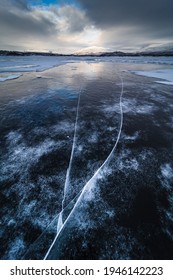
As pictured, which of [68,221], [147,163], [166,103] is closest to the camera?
[68,221]

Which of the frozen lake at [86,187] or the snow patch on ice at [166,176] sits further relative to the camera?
the snow patch on ice at [166,176]

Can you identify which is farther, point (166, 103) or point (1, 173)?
point (166, 103)

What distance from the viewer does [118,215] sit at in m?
1.77

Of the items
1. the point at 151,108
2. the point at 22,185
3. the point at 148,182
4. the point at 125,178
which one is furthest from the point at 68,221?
the point at 151,108

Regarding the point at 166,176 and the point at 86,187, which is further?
the point at 166,176

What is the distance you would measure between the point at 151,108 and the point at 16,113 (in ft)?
16.8

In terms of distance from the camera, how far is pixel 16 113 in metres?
4.65

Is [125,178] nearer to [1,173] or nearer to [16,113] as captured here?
[1,173]

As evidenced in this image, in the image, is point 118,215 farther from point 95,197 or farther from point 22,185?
point 22,185

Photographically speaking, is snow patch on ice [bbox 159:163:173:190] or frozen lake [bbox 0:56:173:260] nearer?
frozen lake [bbox 0:56:173:260]

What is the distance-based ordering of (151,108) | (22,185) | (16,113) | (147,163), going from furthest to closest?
(151,108)
(16,113)
(147,163)
(22,185)
